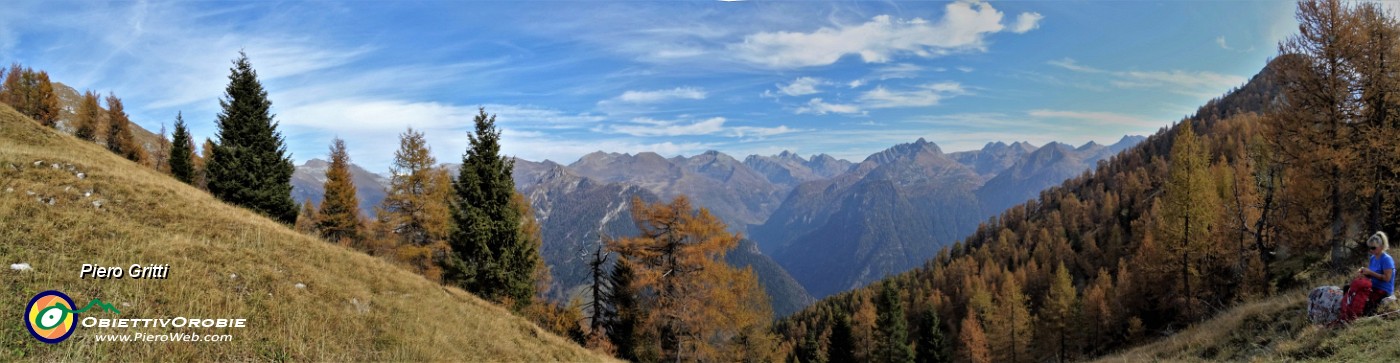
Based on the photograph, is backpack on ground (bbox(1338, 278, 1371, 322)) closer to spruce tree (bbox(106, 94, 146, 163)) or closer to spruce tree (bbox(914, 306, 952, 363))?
spruce tree (bbox(914, 306, 952, 363))

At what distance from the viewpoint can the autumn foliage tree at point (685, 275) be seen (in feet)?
94.9

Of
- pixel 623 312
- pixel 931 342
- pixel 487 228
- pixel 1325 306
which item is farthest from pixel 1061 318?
pixel 487 228

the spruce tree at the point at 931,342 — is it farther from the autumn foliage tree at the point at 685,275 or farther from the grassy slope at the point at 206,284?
the grassy slope at the point at 206,284

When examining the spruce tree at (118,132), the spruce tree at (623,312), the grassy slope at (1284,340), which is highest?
the spruce tree at (118,132)

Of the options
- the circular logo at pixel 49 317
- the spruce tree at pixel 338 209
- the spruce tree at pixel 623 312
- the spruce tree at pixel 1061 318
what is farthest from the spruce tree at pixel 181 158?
the spruce tree at pixel 1061 318

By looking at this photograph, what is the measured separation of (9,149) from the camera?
53.6 ft

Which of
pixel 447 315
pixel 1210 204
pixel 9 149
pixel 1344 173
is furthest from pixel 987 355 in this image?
pixel 9 149

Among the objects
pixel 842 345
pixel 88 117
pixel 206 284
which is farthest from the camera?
pixel 88 117

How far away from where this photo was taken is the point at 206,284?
34.2ft

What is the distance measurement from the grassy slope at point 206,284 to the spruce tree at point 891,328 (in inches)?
1598

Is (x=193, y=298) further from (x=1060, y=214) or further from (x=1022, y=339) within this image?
(x=1060, y=214)

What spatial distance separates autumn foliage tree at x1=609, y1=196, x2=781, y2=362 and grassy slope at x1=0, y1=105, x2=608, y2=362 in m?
11.5

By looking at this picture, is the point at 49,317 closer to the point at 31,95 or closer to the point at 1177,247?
the point at 1177,247

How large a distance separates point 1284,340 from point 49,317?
966 inches
